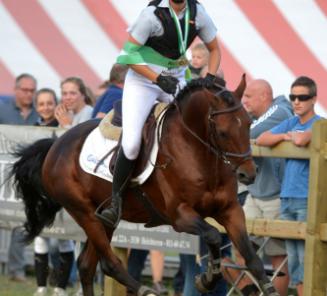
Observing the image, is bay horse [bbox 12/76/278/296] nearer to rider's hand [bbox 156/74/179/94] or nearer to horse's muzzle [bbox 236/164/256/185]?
horse's muzzle [bbox 236/164/256/185]

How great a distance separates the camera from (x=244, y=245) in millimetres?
9398

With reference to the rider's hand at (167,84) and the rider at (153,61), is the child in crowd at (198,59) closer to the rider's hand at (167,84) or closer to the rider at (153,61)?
the rider at (153,61)

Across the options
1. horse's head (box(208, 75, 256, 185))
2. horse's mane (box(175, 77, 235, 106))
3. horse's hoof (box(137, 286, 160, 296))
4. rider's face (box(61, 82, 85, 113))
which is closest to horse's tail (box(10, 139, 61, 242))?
rider's face (box(61, 82, 85, 113))

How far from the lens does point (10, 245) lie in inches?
566

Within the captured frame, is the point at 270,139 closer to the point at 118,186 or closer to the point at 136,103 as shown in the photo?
the point at 136,103

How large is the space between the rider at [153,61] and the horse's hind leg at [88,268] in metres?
0.86

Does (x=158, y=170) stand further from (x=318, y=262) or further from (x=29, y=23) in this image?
(x=29, y=23)

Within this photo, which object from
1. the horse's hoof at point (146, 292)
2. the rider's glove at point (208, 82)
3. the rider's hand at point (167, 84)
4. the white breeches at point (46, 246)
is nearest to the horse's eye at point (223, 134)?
the rider's glove at point (208, 82)

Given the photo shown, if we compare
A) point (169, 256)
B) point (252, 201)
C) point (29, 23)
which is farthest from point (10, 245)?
point (252, 201)

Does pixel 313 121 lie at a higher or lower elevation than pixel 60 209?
higher

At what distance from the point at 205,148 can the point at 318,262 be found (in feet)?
4.56

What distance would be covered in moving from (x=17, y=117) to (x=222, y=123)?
515cm

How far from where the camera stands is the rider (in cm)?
978

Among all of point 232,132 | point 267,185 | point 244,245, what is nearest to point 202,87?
point 232,132
